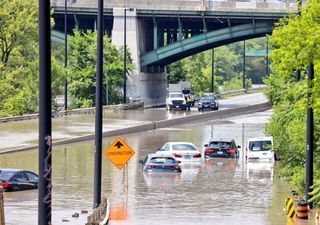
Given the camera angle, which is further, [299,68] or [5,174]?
[5,174]

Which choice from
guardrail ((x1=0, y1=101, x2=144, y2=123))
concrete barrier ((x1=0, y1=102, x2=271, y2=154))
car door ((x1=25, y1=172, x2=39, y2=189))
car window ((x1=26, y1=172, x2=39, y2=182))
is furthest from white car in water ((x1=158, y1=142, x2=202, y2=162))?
guardrail ((x1=0, y1=101, x2=144, y2=123))

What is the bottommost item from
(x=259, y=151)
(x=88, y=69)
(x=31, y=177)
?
(x=31, y=177)

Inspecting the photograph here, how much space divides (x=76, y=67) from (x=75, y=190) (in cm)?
6171

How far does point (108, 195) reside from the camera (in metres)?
40.6

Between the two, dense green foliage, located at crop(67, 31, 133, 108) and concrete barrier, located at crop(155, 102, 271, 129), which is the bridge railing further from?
concrete barrier, located at crop(155, 102, 271, 129)

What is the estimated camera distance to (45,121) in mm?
13734

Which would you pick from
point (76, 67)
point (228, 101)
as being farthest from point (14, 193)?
point (228, 101)

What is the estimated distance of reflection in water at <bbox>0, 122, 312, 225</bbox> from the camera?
32500 millimetres

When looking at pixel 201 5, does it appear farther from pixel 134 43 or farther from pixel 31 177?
pixel 31 177

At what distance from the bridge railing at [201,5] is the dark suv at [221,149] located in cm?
3971

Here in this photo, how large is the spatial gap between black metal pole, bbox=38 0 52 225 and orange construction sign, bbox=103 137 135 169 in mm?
23334

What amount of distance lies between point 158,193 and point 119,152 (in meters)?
4.13

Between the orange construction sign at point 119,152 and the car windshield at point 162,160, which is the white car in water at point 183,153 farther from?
the orange construction sign at point 119,152

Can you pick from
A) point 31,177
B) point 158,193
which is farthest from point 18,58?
point 158,193
